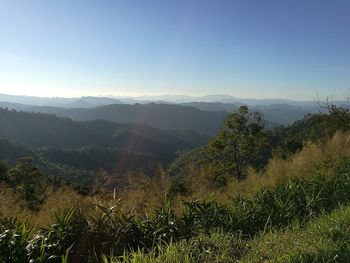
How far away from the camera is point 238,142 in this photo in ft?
69.2

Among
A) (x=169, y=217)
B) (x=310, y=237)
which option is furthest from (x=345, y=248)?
Answer: (x=169, y=217)

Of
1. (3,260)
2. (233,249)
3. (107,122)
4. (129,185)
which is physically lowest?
(107,122)

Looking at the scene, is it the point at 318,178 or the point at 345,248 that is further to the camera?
the point at 318,178

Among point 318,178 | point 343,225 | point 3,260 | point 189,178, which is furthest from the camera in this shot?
point 189,178

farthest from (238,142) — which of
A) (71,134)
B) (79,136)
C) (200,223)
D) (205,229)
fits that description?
(71,134)

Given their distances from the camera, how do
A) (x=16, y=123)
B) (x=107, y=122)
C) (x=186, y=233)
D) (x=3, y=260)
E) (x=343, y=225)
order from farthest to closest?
(x=107, y=122) < (x=16, y=123) < (x=186, y=233) < (x=343, y=225) < (x=3, y=260)

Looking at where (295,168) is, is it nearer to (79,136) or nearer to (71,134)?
(79,136)

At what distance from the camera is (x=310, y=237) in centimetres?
340

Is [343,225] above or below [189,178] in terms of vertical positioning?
above

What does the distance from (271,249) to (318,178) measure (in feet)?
12.2

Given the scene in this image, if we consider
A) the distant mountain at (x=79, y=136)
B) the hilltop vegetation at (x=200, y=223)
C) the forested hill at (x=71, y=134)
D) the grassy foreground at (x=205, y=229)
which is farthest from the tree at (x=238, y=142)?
the forested hill at (x=71, y=134)

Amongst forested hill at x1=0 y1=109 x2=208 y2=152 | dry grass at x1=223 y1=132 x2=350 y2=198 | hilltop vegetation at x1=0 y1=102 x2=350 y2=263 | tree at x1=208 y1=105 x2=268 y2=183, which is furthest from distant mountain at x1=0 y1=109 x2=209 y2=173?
hilltop vegetation at x1=0 y1=102 x2=350 y2=263

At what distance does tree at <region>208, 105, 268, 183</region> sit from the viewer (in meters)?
20.8

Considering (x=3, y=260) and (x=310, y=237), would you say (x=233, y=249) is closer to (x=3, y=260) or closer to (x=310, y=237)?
(x=310, y=237)
